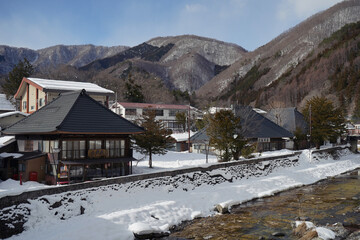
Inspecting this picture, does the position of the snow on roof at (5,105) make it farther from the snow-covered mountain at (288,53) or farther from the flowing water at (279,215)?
the snow-covered mountain at (288,53)

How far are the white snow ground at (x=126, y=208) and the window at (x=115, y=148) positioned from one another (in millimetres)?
5893

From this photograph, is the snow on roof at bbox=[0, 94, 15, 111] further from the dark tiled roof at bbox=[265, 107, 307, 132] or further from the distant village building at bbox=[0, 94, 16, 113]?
the dark tiled roof at bbox=[265, 107, 307, 132]

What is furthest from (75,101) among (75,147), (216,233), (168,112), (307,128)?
(168,112)

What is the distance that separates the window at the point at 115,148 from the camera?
2192cm

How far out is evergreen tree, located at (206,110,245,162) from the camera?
26.1m

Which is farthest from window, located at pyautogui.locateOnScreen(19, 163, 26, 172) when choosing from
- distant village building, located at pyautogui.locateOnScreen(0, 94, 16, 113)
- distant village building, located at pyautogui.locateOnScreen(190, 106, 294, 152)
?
distant village building, located at pyautogui.locateOnScreen(0, 94, 16, 113)

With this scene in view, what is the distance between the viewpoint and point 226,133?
26188mm

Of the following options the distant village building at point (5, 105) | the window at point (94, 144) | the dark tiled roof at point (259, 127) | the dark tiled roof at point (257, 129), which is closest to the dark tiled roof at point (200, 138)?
the dark tiled roof at point (257, 129)

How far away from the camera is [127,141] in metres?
23.0

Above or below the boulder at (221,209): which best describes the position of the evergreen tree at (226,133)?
above

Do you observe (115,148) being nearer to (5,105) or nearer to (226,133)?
(226,133)

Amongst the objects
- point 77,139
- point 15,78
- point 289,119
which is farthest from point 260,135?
point 15,78

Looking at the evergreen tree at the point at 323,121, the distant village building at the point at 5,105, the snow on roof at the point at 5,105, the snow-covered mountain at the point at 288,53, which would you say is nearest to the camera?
the evergreen tree at the point at 323,121

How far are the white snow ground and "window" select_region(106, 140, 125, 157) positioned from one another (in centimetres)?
589
